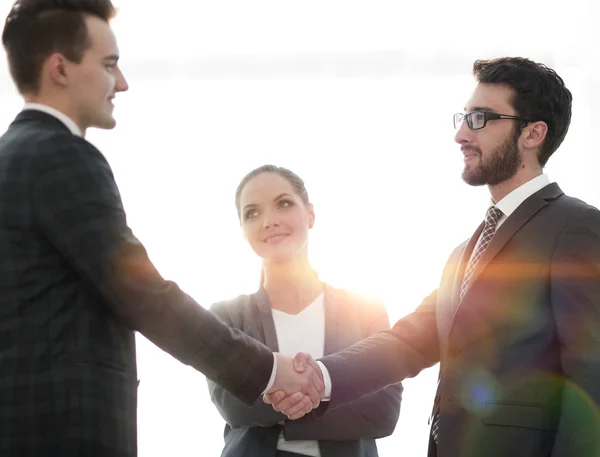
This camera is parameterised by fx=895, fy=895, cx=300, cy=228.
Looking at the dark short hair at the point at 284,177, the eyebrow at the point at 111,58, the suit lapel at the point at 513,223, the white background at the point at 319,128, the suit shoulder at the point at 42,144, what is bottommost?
the suit lapel at the point at 513,223

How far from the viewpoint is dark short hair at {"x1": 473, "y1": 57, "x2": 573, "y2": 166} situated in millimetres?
2555

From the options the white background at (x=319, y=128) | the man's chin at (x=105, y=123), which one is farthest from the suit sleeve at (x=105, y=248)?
the white background at (x=319, y=128)

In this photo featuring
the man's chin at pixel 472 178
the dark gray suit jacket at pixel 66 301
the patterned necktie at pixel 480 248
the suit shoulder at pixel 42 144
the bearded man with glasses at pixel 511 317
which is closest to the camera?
the dark gray suit jacket at pixel 66 301

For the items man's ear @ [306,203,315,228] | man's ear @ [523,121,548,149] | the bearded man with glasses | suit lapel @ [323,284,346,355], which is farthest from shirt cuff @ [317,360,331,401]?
man's ear @ [523,121,548,149]

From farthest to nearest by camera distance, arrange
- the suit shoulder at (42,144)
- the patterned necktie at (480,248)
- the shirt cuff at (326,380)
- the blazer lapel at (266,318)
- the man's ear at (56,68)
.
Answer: the blazer lapel at (266,318) < the shirt cuff at (326,380) < the patterned necktie at (480,248) < the man's ear at (56,68) < the suit shoulder at (42,144)

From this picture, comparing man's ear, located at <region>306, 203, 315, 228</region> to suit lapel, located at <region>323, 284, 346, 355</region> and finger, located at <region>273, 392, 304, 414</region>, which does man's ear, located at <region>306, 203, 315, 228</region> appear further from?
finger, located at <region>273, 392, 304, 414</region>

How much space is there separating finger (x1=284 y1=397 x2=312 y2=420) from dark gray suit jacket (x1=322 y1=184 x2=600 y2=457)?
0.38 metres

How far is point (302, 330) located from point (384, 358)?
0.30 m

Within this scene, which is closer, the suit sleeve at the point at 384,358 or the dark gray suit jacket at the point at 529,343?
the dark gray suit jacket at the point at 529,343

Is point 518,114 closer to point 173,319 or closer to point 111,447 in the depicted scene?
point 173,319

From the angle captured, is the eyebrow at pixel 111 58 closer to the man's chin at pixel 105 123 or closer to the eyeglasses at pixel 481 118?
the man's chin at pixel 105 123

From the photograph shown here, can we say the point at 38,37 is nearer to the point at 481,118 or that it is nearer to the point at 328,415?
the point at 481,118

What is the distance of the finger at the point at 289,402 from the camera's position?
98.4 inches

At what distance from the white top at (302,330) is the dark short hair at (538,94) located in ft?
2.77
